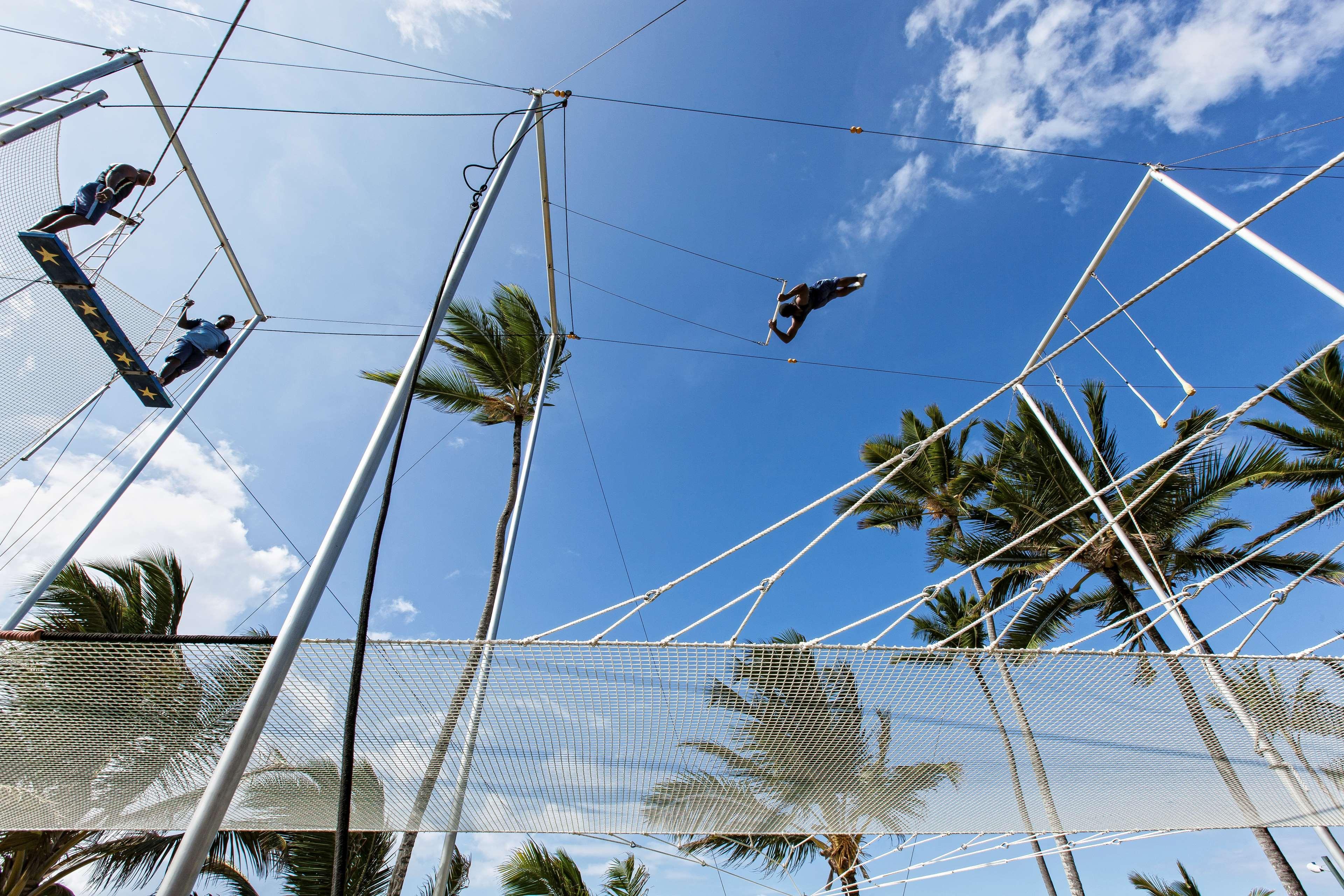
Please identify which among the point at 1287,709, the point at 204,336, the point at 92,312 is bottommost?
the point at 1287,709

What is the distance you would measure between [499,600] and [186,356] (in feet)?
13.4

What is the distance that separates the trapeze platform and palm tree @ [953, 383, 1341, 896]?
9801 millimetres

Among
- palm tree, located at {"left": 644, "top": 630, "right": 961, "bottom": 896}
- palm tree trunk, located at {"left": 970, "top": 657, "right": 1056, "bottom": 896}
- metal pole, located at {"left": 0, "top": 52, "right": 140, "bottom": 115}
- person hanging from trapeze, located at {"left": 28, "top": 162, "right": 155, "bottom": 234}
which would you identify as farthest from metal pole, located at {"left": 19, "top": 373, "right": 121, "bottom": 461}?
palm tree trunk, located at {"left": 970, "top": 657, "right": 1056, "bottom": 896}

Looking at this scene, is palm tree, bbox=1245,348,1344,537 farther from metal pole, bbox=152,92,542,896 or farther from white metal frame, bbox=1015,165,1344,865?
metal pole, bbox=152,92,542,896

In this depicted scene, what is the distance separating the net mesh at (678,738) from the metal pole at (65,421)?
2.78m

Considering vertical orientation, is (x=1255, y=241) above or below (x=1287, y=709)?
above

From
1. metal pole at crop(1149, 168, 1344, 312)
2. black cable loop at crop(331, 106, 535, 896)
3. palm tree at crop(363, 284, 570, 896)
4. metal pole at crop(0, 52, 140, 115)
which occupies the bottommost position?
black cable loop at crop(331, 106, 535, 896)

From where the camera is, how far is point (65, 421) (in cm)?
503

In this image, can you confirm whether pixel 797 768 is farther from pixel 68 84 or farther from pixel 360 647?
pixel 68 84

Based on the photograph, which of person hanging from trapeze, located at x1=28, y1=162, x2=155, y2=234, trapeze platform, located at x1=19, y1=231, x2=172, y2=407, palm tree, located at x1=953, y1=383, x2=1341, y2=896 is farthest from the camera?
palm tree, located at x1=953, y1=383, x2=1341, y2=896

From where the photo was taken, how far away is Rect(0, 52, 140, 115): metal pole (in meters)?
3.72

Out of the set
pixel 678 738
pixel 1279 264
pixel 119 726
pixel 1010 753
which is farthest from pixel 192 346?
pixel 1279 264

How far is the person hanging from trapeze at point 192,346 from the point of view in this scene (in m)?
5.77

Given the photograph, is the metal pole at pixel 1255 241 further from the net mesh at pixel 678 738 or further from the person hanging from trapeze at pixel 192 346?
the person hanging from trapeze at pixel 192 346
